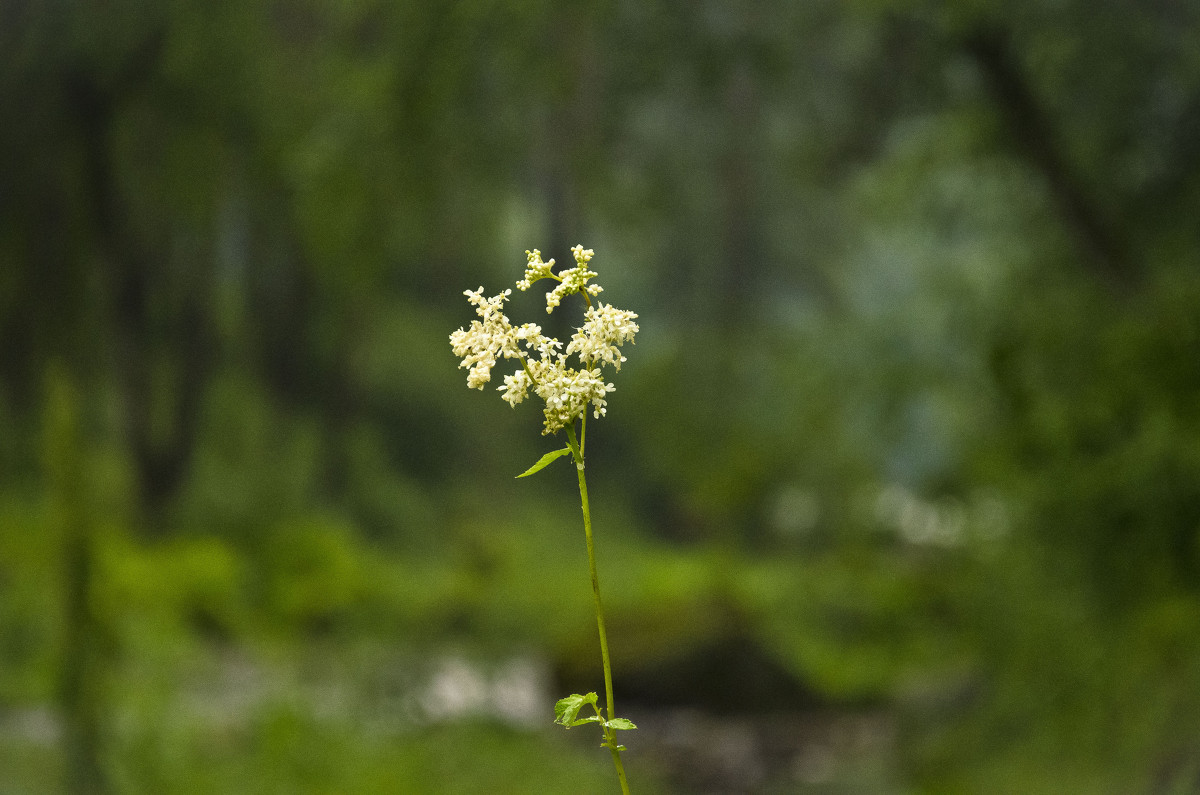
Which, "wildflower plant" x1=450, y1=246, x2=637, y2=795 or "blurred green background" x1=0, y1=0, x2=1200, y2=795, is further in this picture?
"blurred green background" x1=0, y1=0, x2=1200, y2=795

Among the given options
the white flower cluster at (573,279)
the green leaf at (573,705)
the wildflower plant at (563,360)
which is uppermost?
the white flower cluster at (573,279)

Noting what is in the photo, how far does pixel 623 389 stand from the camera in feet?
14.2

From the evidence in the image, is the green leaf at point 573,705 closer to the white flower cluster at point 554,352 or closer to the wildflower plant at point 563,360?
the wildflower plant at point 563,360

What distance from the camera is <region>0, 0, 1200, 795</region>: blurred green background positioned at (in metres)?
3.20

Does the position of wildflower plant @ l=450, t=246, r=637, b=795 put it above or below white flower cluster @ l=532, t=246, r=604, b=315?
below

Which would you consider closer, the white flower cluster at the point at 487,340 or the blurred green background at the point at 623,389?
the white flower cluster at the point at 487,340

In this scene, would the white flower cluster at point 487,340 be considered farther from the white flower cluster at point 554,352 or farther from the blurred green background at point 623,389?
the blurred green background at point 623,389

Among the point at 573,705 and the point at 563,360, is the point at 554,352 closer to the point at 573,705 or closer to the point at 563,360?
the point at 563,360

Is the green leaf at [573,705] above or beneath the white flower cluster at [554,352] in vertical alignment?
beneath

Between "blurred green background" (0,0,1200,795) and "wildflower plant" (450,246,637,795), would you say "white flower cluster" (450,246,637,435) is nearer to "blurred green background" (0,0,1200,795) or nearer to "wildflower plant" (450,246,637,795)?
"wildflower plant" (450,246,637,795)

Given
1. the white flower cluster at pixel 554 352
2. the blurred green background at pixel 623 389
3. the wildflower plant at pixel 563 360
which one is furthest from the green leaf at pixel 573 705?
the blurred green background at pixel 623 389

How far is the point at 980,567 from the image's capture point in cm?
360

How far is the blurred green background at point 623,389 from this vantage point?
320cm

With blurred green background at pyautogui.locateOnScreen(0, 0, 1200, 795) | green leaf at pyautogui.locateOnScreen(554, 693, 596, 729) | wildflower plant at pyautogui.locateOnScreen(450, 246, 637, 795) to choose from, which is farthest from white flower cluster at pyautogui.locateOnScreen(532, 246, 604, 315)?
blurred green background at pyautogui.locateOnScreen(0, 0, 1200, 795)
